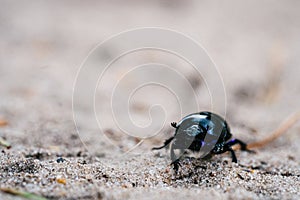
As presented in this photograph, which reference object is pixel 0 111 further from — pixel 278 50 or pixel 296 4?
pixel 296 4

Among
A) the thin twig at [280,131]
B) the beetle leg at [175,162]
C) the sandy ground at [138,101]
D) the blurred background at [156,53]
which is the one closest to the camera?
the sandy ground at [138,101]

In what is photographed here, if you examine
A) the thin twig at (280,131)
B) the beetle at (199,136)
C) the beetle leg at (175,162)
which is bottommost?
the thin twig at (280,131)

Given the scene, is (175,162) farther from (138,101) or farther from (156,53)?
(156,53)

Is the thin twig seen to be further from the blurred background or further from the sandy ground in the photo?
the blurred background

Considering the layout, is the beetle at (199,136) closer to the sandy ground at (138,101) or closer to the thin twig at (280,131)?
the sandy ground at (138,101)

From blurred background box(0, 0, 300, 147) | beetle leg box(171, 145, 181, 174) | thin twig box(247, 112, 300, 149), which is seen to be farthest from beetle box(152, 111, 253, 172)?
blurred background box(0, 0, 300, 147)

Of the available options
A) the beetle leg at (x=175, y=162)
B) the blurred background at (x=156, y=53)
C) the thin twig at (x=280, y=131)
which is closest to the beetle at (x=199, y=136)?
the beetle leg at (x=175, y=162)

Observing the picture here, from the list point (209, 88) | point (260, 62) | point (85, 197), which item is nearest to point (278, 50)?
point (260, 62)
